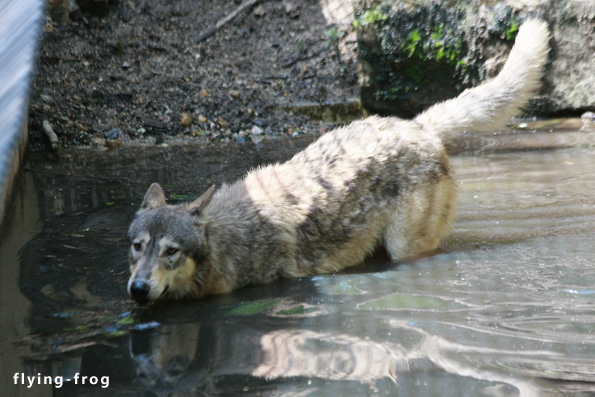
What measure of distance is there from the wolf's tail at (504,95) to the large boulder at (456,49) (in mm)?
4016

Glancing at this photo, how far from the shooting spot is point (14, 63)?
5.98 ft

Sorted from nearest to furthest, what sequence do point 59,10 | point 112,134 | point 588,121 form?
point 112,134 < point 588,121 < point 59,10

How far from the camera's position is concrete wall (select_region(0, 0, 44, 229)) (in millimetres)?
1516

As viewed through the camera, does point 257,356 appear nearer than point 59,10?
Yes

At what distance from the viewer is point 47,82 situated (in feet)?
29.8

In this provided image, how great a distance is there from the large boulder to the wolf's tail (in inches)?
158

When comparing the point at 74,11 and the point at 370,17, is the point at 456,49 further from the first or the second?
the point at 74,11

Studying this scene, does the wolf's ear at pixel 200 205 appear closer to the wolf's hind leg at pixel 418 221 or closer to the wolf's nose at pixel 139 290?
the wolf's nose at pixel 139 290

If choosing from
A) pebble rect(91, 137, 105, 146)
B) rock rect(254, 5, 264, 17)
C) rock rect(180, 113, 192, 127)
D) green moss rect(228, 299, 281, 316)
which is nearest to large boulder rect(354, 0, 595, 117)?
rock rect(254, 5, 264, 17)

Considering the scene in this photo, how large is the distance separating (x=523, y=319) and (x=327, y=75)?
7562 millimetres

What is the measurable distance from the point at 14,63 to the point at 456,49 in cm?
878

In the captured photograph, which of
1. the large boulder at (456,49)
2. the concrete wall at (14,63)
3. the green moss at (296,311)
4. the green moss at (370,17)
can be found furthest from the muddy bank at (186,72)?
the concrete wall at (14,63)

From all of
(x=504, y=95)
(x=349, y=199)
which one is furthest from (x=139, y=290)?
(x=504, y=95)

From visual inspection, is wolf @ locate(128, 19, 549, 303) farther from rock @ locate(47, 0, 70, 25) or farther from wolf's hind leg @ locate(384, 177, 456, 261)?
rock @ locate(47, 0, 70, 25)
